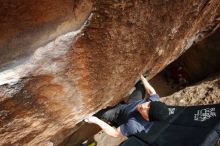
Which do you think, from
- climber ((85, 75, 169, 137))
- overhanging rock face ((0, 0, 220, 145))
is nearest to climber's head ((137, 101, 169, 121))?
climber ((85, 75, 169, 137))

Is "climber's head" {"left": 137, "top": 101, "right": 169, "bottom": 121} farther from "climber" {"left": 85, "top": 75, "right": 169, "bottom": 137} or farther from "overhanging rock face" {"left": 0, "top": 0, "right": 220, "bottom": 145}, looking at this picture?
"overhanging rock face" {"left": 0, "top": 0, "right": 220, "bottom": 145}

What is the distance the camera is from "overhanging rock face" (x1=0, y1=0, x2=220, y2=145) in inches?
69.4

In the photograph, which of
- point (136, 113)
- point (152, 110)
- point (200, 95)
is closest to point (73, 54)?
point (152, 110)

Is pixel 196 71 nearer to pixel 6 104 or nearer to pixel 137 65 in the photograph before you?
pixel 137 65

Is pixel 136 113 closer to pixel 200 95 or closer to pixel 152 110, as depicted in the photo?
pixel 152 110

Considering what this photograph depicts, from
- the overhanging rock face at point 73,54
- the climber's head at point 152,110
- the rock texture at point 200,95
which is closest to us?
the overhanging rock face at point 73,54

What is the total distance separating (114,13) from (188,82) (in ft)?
12.0

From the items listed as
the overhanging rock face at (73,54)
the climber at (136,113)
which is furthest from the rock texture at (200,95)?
the overhanging rock face at (73,54)

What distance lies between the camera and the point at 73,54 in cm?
196

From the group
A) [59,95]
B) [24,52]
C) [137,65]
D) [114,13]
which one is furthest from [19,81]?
[137,65]

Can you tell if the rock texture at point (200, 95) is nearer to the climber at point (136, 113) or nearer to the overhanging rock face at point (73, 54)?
the climber at point (136, 113)

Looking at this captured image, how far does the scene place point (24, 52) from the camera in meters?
1.79

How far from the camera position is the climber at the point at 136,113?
129 inches

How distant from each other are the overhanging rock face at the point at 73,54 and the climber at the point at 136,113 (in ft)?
2.01
